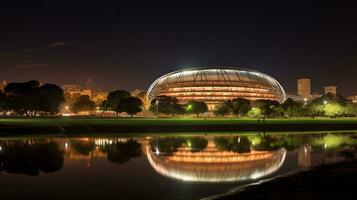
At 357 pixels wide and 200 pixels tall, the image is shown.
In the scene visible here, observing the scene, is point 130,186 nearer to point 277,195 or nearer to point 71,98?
point 277,195

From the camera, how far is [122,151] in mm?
29875

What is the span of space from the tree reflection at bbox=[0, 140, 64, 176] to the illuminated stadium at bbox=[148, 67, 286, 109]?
352 ft

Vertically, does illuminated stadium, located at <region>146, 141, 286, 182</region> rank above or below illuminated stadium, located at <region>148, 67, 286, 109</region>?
below

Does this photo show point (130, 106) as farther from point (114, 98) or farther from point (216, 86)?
point (216, 86)

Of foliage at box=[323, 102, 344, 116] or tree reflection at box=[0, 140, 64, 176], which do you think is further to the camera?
foliage at box=[323, 102, 344, 116]

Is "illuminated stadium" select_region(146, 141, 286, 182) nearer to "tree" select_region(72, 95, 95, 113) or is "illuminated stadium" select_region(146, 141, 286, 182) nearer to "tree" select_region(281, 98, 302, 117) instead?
"tree" select_region(281, 98, 302, 117)

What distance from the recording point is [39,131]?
4722 centimetres

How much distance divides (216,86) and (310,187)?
12835cm

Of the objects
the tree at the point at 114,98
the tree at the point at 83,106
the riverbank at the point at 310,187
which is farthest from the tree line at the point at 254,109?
the riverbank at the point at 310,187

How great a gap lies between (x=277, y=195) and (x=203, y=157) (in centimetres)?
1255

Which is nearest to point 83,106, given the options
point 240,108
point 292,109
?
point 240,108

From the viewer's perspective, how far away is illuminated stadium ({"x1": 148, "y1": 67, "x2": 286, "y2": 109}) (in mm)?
141012

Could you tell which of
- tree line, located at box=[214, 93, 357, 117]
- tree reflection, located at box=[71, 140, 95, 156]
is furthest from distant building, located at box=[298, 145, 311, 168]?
tree line, located at box=[214, 93, 357, 117]

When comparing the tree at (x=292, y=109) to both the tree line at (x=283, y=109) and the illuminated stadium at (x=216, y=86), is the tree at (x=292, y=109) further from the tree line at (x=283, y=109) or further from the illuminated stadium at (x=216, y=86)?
the illuminated stadium at (x=216, y=86)
